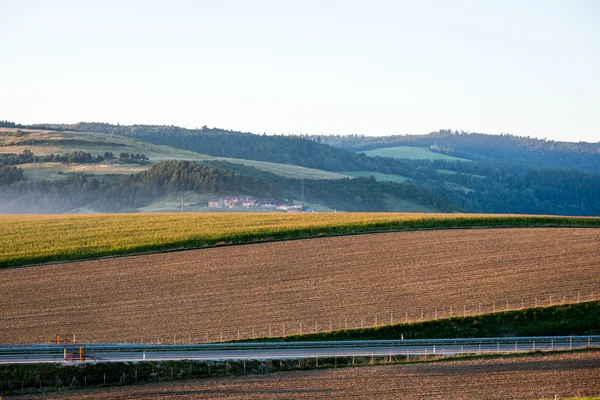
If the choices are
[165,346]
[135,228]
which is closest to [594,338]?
[165,346]

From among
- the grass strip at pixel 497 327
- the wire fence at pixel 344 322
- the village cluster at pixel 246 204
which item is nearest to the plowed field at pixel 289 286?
the wire fence at pixel 344 322

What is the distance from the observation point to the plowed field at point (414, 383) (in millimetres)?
38688

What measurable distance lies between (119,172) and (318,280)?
96595mm

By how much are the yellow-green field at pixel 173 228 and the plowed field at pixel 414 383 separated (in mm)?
26278

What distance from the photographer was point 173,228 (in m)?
76.2

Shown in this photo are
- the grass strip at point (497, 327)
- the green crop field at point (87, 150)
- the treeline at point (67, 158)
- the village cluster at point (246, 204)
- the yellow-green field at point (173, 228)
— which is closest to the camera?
the grass strip at point (497, 327)

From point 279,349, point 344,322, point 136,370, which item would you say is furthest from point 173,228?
point 136,370

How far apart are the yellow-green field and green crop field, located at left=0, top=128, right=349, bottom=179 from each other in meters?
65.0

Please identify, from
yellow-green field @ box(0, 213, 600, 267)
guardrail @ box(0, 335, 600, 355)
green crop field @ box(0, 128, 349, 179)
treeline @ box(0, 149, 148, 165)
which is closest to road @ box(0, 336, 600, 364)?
guardrail @ box(0, 335, 600, 355)

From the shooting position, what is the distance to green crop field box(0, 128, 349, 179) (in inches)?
6009

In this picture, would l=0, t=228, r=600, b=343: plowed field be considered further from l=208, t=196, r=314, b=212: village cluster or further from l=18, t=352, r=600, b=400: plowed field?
l=208, t=196, r=314, b=212: village cluster

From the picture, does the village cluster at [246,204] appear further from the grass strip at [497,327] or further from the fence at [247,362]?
the fence at [247,362]

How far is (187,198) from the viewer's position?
132 metres

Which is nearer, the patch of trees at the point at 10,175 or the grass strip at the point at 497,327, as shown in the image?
the grass strip at the point at 497,327
